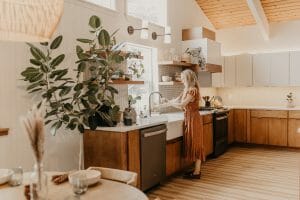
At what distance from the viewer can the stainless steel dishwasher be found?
3.76m

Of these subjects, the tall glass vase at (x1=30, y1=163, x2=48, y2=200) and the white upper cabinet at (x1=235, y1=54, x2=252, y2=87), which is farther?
the white upper cabinet at (x1=235, y1=54, x2=252, y2=87)

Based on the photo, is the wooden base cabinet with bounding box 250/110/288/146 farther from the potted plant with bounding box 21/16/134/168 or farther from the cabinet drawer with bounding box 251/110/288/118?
the potted plant with bounding box 21/16/134/168

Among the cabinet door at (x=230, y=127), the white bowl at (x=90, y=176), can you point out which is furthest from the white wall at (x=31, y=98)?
the cabinet door at (x=230, y=127)

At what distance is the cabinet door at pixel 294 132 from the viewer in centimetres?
632

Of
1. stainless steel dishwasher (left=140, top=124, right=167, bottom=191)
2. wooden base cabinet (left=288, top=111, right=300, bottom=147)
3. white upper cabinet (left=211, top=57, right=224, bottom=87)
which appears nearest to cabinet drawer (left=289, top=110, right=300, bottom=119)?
wooden base cabinet (left=288, top=111, right=300, bottom=147)

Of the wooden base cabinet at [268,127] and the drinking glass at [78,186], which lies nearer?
the drinking glass at [78,186]

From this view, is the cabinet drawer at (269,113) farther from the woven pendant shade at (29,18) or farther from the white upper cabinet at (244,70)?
the woven pendant shade at (29,18)

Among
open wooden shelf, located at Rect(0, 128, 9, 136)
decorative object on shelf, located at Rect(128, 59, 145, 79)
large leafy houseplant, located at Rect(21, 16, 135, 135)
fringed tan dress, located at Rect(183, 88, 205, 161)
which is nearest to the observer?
open wooden shelf, located at Rect(0, 128, 9, 136)

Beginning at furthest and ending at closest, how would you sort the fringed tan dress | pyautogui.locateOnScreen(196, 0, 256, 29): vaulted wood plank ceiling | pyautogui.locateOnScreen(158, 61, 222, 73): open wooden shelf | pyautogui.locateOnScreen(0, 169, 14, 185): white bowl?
pyautogui.locateOnScreen(196, 0, 256, 29): vaulted wood plank ceiling → pyautogui.locateOnScreen(158, 61, 222, 73): open wooden shelf → the fringed tan dress → pyautogui.locateOnScreen(0, 169, 14, 185): white bowl

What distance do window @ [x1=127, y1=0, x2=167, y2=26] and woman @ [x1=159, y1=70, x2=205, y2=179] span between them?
1.43 meters

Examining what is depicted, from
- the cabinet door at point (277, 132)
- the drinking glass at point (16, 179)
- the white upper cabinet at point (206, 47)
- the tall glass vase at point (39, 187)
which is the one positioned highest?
the white upper cabinet at point (206, 47)

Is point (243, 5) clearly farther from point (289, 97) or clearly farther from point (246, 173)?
point (246, 173)

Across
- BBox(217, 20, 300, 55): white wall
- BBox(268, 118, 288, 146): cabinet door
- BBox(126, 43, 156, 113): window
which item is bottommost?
BBox(268, 118, 288, 146): cabinet door

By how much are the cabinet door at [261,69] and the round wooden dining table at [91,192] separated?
571cm
